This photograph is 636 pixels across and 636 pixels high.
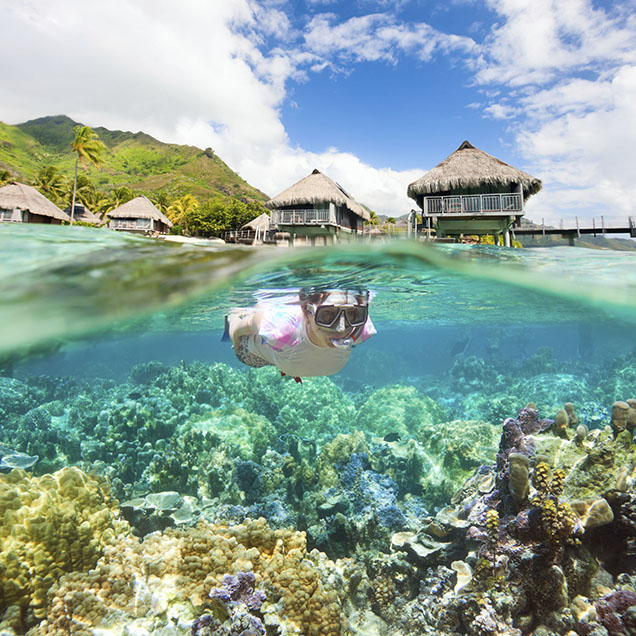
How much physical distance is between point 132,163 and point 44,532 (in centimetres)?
17279

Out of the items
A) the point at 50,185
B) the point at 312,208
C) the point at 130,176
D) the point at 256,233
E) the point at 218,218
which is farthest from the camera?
the point at 130,176

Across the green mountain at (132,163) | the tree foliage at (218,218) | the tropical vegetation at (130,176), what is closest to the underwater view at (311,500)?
the tree foliage at (218,218)

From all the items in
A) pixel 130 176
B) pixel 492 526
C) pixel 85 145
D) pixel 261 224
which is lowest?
pixel 492 526

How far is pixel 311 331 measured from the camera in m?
4.33

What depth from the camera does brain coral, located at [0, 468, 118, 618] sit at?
664cm

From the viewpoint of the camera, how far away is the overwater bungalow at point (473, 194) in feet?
64.4

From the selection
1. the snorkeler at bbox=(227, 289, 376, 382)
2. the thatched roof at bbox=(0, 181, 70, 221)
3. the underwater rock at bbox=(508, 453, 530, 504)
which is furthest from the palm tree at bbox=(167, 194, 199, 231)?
the underwater rock at bbox=(508, 453, 530, 504)

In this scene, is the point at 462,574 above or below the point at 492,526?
below

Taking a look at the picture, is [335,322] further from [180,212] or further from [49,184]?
[180,212]

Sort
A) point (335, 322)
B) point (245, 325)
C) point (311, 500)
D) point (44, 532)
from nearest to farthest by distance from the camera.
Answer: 1. point (335, 322)
2. point (245, 325)
3. point (44, 532)
4. point (311, 500)

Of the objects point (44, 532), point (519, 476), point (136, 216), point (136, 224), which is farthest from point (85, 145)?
point (519, 476)

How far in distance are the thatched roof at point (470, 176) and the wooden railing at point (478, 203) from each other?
62cm

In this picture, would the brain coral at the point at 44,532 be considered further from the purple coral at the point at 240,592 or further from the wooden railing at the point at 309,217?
the wooden railing at the point at 309,217

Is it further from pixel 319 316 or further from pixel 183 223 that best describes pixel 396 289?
pixel 183 223
